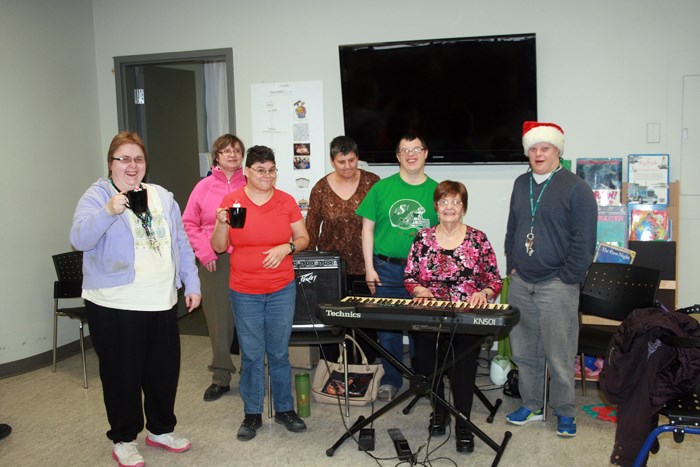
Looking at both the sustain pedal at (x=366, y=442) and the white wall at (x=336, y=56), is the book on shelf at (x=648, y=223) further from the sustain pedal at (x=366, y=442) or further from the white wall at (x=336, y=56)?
the sustain pedal at (x=366, y=442)

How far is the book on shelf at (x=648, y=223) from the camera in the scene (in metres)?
4.18

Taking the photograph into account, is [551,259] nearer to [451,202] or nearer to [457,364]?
[451,202]

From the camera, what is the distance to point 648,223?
13.8 feet

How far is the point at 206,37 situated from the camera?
5121mm

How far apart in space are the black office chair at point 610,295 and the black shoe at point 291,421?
161cm

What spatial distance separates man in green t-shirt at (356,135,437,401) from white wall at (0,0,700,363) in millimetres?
1102

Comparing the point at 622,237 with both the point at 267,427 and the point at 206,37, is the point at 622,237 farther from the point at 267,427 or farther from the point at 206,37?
the point at 206,37

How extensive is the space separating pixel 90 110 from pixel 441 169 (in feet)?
9.75

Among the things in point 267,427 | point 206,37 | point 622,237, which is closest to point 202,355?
point 267,427

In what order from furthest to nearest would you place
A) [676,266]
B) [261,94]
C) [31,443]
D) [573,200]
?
1. [261,94]
2. [676,266]
3. [31,443]
4. [573,200]

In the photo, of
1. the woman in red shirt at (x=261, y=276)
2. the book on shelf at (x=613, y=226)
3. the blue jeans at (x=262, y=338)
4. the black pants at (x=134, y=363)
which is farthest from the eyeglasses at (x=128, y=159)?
the book on shelf at (x=613, y=226)

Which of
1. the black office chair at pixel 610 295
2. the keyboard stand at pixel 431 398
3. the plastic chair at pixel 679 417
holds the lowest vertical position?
the keyboard stand at pixel 431 398

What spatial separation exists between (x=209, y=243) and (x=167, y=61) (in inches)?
82.4

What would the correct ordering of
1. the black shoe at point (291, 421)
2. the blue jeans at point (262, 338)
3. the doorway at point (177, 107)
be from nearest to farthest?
1. the blue jeans at point (262, 338)
2. the black shoe at point (291, 421)
3. the doorway at point (177, 107)
